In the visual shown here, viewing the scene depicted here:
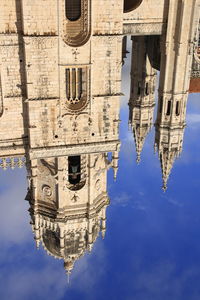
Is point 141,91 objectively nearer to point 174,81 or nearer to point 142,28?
point 174,81

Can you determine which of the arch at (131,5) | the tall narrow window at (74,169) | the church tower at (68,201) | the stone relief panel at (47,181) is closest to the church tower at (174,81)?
the arch at (131,5)

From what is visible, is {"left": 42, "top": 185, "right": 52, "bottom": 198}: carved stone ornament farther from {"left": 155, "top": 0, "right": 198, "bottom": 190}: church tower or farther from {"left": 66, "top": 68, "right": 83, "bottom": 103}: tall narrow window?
{"left": 155, "top": 0, "right": 198, "bottom": 190}: church tower

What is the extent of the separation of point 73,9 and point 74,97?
5.17 metres

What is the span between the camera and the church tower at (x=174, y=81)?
27.4 m

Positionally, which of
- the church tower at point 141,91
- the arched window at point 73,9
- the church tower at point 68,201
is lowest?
the church tower at point 68,201

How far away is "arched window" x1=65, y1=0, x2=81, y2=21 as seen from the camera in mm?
24281

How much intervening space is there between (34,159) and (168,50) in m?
11.5

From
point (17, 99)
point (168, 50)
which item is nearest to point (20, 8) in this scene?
point (17, 99)

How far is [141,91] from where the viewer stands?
38719mm

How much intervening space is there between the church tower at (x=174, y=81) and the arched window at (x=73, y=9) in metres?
6.40

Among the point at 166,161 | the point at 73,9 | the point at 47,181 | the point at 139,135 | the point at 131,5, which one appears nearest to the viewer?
the point at 73,9

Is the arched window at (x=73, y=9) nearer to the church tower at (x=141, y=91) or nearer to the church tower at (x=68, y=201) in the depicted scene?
the church tower at (x=68, y=201)

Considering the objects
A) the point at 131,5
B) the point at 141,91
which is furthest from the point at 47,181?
the point at 141,91

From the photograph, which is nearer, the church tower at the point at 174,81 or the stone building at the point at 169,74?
the church tower at the point at 174,81
